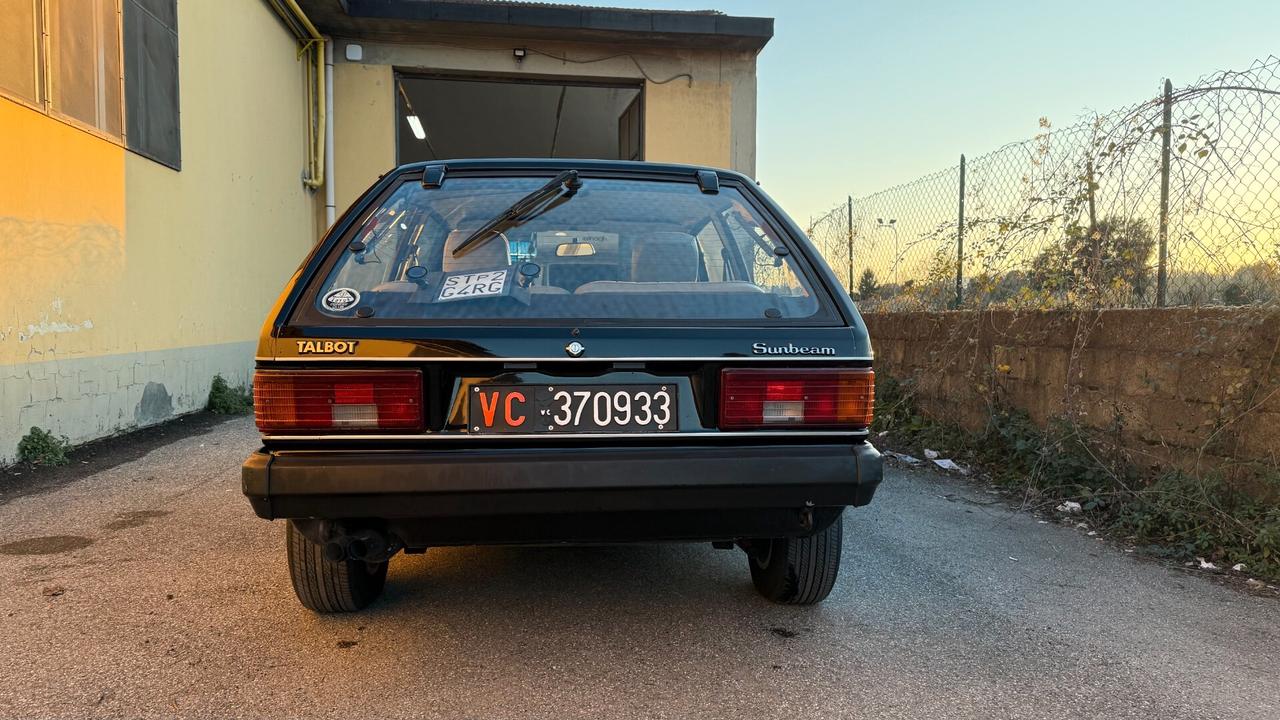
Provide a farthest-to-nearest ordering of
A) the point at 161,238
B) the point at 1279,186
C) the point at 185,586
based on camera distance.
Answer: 1. the point at 161,238
2. the point at 1279,186
3. the point at 185,586

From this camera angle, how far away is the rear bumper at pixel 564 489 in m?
2.03

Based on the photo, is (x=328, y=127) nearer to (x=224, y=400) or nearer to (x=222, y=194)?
(x=222, y=194)

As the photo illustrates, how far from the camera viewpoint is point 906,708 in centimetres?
206

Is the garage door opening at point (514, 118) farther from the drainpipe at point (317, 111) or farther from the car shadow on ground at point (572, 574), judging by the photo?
Result: the car shadow on ground at point (572, 574)

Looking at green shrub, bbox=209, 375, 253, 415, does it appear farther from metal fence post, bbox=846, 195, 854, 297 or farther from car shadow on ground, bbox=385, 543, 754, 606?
metal fence post, bbox=846, 195, 854, 297

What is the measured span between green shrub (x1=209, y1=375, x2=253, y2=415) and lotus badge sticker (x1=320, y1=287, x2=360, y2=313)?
584 centimetres

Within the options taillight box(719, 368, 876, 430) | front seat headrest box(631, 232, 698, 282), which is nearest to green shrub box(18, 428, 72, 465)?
front seat headrest box(631, 232, 698, 282)

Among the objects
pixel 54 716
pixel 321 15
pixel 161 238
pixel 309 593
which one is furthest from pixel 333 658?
pixel 321 15

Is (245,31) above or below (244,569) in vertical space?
above

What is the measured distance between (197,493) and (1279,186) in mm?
5598

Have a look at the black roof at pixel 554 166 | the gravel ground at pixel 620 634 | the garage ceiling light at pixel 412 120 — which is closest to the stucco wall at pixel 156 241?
the gravel ground at pixel 620 634

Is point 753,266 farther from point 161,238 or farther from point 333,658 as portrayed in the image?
point 161,238

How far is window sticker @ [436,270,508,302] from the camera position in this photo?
87.4 inches

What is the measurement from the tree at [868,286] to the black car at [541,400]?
5.29 meters
